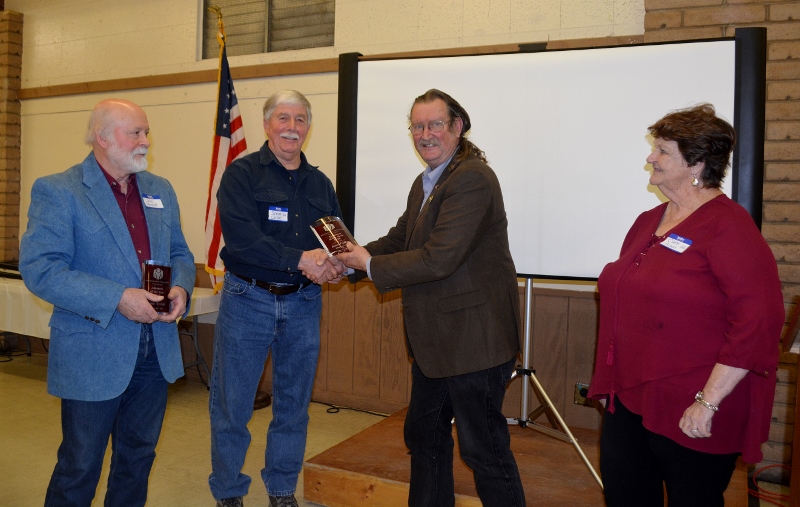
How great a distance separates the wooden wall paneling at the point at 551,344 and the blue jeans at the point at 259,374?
1740 mm

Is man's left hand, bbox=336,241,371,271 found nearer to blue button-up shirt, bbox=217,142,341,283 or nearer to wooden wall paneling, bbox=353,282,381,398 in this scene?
blue button-up shirt, bbox=217,142,341,283

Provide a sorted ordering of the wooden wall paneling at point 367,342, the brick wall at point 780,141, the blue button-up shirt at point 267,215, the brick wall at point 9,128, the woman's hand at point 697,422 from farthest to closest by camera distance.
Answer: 1. the brick wall at point 9,128
2. the wooden wall paneling at point 367,342
3. the brick wall at point 780,141
4. the blue button-up shirt at point 267,215
5. the woman's hand at point 697,422

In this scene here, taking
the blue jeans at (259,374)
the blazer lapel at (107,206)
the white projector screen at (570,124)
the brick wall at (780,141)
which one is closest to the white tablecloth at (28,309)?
the white projector screen at (570,124)

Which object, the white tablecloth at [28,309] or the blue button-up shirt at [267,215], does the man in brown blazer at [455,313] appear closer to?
the blue button-up shirt at [267,215]

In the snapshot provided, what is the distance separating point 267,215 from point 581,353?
2186mm

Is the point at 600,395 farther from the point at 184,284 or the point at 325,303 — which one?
the point at 325,303

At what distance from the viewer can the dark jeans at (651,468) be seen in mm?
1634

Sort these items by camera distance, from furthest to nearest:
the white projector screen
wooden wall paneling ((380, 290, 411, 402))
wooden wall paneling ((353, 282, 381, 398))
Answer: wooden wall paneling ((353, 282, 381, 398)) → wooden wall paneling ((380, 290, 411, 402)) → the white projector screen

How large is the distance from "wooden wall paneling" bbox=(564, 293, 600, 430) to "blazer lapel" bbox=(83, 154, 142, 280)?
104 inches

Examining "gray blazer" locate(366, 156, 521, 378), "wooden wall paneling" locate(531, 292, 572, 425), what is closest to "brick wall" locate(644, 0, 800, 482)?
"wooden wall paneling" locate(531, 292, 572, 425)

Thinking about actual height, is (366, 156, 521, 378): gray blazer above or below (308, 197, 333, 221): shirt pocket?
below

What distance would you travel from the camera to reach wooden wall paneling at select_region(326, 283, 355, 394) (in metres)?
4.62

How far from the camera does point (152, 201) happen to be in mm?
2188

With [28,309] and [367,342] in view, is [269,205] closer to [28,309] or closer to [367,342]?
[367,342]
